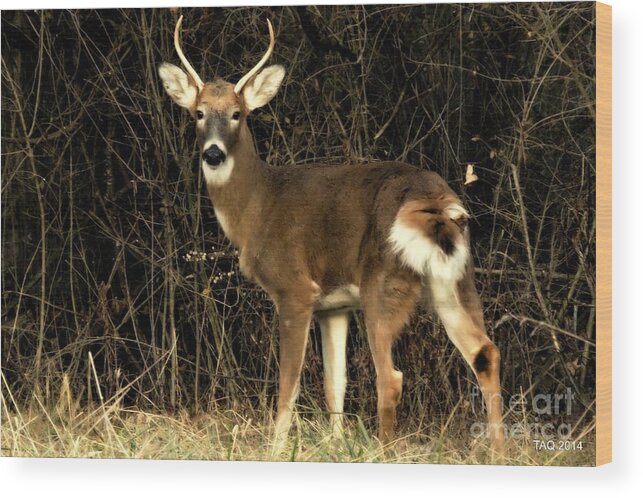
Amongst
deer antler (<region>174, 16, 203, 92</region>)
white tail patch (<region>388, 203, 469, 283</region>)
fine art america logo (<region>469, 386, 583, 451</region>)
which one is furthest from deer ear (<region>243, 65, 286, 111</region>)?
fine art america logo (<region>469, 386, 583, 451</region>)

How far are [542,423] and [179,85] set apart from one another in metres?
2.65

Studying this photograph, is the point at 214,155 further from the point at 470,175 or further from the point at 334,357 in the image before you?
the point at 470,175

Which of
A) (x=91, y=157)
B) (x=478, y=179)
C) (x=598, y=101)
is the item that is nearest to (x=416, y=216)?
(x=478, y=179)

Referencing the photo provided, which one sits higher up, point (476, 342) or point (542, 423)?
point (476, 342)

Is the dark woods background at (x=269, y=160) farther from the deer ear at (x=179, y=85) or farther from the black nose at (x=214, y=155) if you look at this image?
the black nose at (x=214, y=155)

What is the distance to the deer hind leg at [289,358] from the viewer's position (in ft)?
31.4

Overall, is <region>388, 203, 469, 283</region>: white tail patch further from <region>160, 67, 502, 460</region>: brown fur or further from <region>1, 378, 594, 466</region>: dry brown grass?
<region>1, 378, 594, 466</region>: dry brown grass

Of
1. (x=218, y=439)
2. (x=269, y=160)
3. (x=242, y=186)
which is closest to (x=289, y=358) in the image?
(x=218, y=439)

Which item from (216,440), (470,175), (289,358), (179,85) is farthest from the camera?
(179,85)

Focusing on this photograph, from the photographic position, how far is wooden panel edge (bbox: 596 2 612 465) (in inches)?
362

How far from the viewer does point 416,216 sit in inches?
363

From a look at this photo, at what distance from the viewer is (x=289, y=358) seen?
9617 millimetres

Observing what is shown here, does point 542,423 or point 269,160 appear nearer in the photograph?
point 542,423

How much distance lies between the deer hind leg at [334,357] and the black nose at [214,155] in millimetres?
1000
